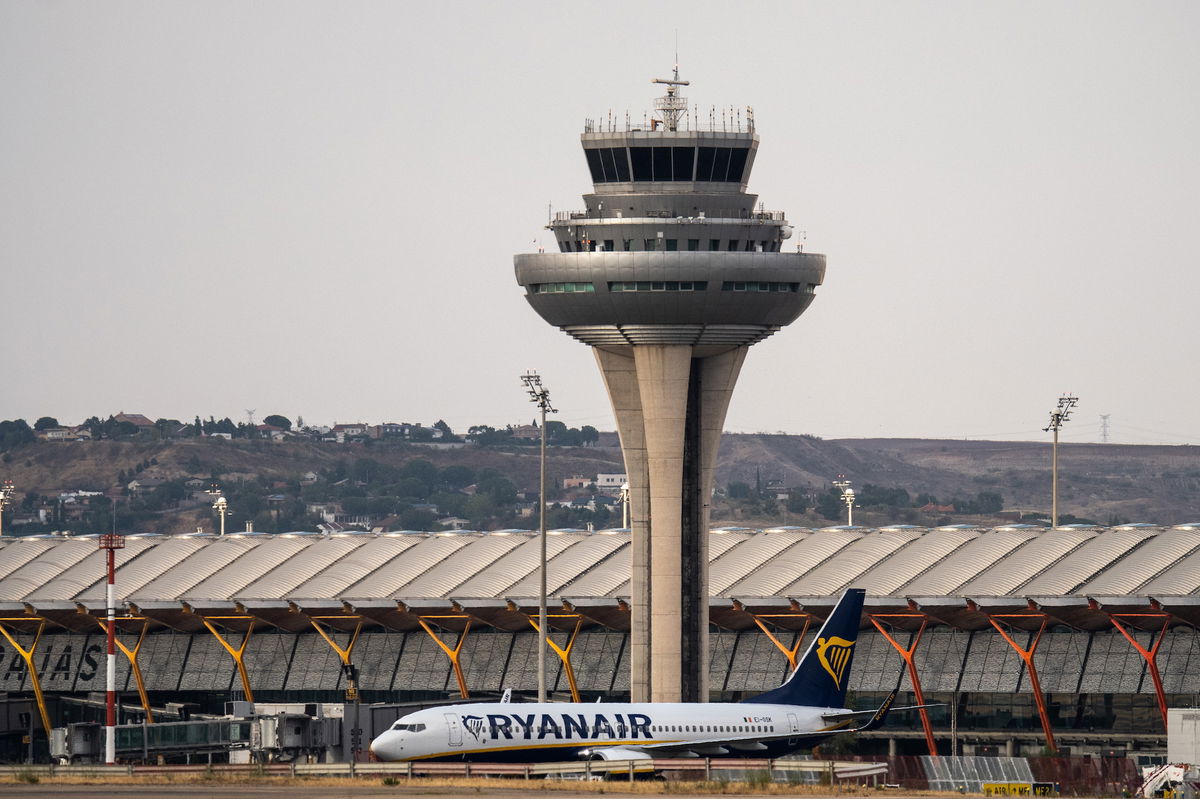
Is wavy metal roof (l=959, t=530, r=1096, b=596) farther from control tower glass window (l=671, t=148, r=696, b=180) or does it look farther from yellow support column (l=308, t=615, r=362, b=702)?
yellow support column (l=308, t=615, r=362, b=702)

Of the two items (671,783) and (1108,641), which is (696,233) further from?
(671,783)

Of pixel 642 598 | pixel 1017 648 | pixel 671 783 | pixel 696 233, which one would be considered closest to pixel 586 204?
pixel 696 233

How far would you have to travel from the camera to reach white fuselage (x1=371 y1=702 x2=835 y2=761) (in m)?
78.2

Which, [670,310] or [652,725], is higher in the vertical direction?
[670,310]

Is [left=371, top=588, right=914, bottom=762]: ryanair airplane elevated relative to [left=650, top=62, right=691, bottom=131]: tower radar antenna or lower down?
lower down

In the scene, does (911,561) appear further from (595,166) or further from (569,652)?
(595,166)

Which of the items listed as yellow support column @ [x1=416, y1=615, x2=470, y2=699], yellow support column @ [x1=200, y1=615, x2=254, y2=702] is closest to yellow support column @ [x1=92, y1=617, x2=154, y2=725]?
yellow support column @ [x1=200, y1=615, x2=254, y2=702]

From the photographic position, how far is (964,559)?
118 m

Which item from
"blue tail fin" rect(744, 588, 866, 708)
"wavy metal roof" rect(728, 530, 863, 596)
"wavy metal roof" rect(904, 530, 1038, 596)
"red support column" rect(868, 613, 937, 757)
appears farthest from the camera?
"wavy metal roof" rect(728, 530, 863, 596)

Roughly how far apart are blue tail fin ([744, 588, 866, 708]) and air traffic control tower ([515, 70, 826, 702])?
75.0ft

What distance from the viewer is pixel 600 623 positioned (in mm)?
118938

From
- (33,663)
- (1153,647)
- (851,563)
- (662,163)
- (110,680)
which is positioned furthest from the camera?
(33,663)

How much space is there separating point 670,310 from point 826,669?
28.1 m

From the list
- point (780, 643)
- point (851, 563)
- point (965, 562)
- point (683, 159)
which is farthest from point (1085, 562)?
point (683, 159)
